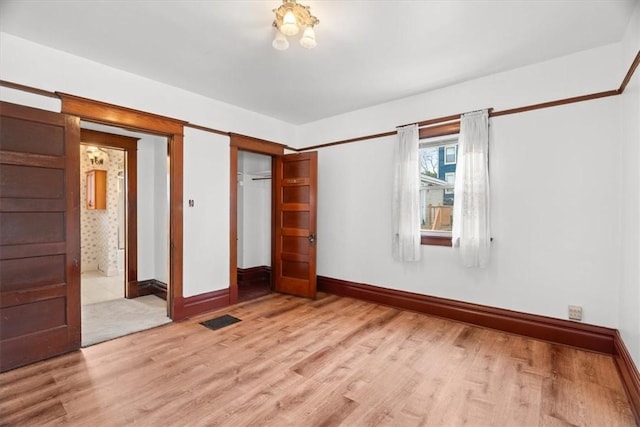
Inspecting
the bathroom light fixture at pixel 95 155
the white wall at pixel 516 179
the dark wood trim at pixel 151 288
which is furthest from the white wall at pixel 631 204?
the bathroom light fixture at pixel 95 155

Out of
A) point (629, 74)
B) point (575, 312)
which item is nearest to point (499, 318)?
point (575, 312)

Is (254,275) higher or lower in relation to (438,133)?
lower

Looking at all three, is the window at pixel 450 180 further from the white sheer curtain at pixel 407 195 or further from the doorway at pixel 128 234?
the doorway at pixel 128 234

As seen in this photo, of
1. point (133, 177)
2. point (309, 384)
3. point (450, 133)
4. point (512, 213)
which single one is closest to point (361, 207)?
point (450, 133)

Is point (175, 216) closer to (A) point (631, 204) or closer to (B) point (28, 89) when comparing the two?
(B) point (28, 89)

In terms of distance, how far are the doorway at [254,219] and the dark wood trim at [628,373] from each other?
4769 mm

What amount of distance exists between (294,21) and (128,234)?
4.13 meters

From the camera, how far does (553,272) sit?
115 inches

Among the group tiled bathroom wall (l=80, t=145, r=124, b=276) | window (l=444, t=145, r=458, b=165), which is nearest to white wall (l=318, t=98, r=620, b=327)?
window (l=444, t=145, r=458, b=165)

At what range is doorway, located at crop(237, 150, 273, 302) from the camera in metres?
5.81

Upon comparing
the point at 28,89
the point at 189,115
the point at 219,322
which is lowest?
the point at 219,322

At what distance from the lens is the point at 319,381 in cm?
227

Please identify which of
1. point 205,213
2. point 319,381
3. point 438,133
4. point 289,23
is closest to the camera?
point 289,23

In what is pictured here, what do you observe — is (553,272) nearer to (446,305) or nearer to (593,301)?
(593,301)
